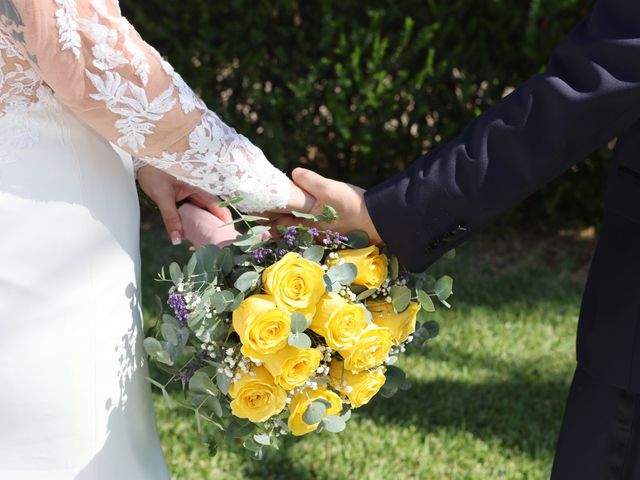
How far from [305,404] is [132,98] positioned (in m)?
0.65

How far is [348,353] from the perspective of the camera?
167 centimetres

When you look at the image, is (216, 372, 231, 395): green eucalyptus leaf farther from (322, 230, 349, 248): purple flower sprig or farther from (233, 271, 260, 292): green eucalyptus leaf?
(322, 230, 349, 248): purple flower sprig

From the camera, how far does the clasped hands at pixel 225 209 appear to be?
5.91ft

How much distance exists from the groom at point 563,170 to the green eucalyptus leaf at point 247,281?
0.25 m

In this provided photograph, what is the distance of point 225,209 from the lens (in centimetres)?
200

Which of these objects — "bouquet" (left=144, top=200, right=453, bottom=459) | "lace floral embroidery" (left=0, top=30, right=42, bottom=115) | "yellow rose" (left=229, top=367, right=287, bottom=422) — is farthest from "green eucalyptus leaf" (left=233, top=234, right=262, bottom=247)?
"lace floral embroidery" (left=0, top=30, right=42, bottom=115)

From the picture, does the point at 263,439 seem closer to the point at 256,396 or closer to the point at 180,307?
the point at 256,396

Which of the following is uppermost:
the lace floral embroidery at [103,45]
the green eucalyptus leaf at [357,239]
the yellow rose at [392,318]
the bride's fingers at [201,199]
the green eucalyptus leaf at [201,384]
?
the lace floral embroidery at [103,45]

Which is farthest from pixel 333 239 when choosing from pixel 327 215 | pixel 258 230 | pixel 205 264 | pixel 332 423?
pixel 332 423

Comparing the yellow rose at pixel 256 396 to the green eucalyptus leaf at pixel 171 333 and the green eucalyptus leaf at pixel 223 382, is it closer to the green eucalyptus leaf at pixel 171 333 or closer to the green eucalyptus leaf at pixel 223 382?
the green eucalyptus leaf at pixel 223 382

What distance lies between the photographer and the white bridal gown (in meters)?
1.49

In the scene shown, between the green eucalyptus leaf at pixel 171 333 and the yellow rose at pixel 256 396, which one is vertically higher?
the green eucalyptus leaf at pixel 171 333

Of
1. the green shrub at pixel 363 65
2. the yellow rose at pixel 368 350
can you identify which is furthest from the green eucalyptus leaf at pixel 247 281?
the green shrub at pixel 363 65

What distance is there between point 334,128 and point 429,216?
356 centimetres
